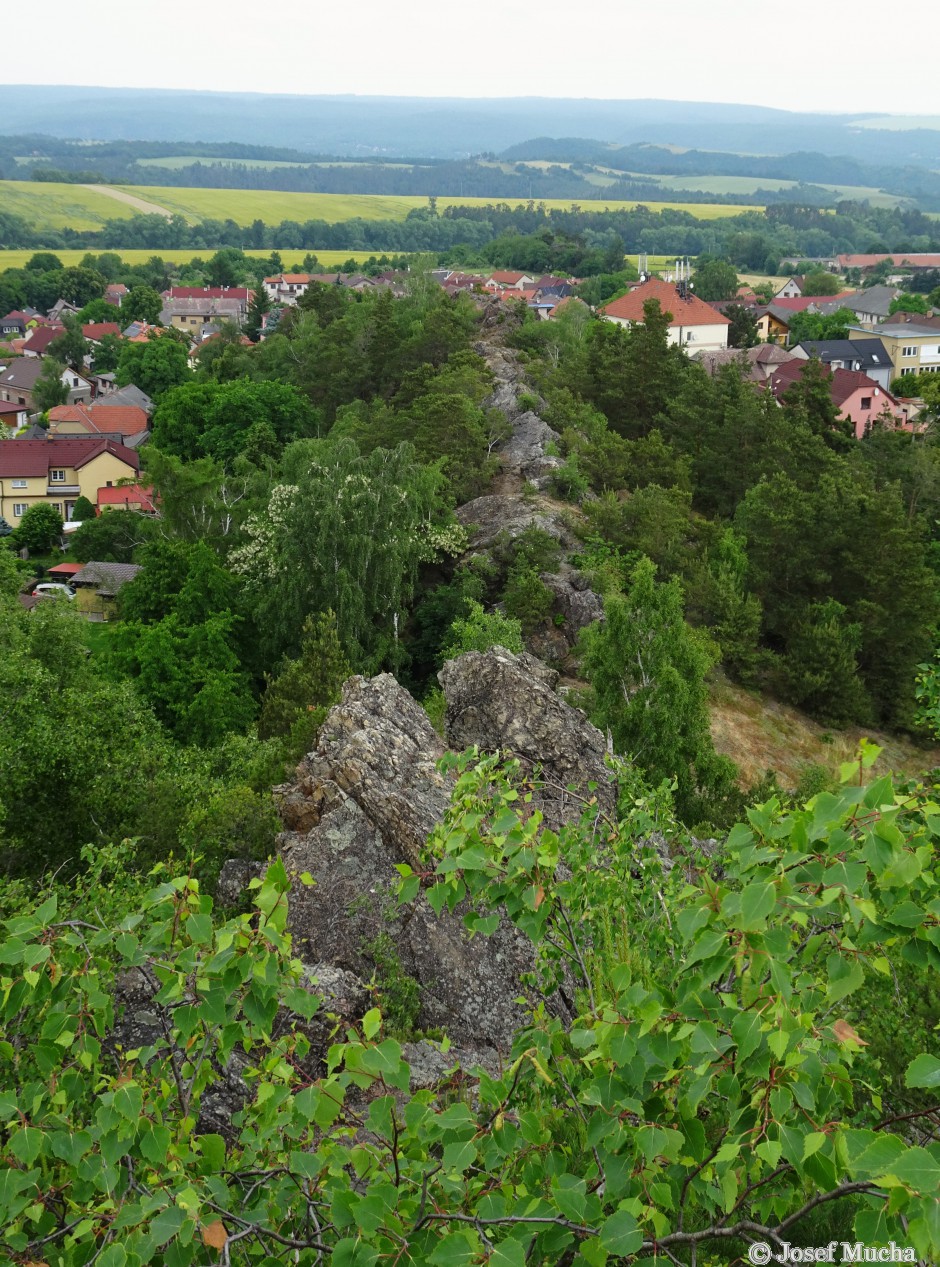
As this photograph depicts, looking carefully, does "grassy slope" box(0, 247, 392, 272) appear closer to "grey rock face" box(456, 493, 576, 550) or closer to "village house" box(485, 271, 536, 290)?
"village house" box(485, 271, 536, 290)

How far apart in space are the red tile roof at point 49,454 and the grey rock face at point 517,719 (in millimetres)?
49894

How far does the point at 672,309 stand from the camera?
77.6 m

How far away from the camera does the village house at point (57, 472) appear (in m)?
62.2

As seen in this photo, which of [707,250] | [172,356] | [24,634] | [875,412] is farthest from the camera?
[707,250]

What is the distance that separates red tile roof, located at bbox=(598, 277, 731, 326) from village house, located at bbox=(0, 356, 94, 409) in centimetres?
4307

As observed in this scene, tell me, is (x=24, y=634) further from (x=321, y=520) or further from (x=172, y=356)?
(x=172, y=356)

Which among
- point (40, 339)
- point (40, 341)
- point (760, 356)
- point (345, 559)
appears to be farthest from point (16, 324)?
point (345, 559)

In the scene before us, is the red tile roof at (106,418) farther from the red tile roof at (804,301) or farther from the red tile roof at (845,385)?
the red tile roof at (804,301)

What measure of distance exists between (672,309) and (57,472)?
4289 centimetres

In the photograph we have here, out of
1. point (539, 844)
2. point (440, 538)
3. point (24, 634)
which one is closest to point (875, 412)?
point (440, 538)

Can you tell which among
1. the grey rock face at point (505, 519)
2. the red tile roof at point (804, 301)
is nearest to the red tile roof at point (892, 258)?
the red tile roof at point (804, 301)

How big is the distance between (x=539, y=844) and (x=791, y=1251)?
195cm

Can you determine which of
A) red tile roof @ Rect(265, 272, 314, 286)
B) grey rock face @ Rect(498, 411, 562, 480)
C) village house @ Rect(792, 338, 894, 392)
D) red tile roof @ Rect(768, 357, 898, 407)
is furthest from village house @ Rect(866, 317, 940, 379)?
red tile roof @ Rect(265, 272, 314, 286)

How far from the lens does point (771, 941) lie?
13.3 feet
